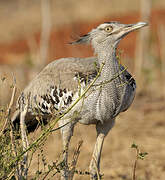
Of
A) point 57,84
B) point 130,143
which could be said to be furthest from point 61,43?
point 57,84

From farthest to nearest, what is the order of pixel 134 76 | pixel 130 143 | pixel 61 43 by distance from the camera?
1. pixel 61 43
2. pixel 130 143
3. pixel 134 76

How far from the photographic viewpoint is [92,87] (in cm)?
339

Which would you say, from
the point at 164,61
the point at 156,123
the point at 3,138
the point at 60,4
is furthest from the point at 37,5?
the point at 3,138

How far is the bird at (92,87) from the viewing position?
337 cm

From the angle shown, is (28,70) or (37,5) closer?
(28,70)

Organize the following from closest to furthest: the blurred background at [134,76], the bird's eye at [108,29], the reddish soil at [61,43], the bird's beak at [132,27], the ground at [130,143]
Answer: the bird's beak at [132,27]
the bird's eye at [108,29]
the ground at [130,143]
the blurred background at [134,76]
the reddish soil at [61,43]

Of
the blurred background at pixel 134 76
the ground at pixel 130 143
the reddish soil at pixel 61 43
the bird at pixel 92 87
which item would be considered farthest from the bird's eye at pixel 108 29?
the reddish soil at pixel 61 43

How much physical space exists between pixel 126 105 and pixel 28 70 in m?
5.03

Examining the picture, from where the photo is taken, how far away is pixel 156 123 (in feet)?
22.1

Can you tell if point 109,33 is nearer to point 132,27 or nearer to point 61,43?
point 132,27

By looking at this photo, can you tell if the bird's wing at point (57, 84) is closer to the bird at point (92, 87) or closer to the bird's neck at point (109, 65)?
the bird at point (92, 87)

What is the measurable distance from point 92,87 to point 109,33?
17.9 inches

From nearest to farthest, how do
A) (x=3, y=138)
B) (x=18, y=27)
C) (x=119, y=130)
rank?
(x=3, y=138), (x=119, y=130), (x=18, y=27)

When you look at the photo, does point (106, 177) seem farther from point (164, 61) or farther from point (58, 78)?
point (164, 61)
